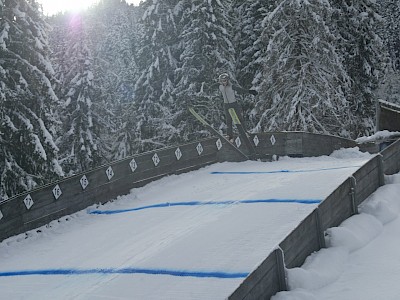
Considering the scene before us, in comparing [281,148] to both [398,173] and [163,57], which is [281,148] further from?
[163,57]

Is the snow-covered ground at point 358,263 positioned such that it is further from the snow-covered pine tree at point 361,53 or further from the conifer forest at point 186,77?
the snow-covered pine tree at point 361,53

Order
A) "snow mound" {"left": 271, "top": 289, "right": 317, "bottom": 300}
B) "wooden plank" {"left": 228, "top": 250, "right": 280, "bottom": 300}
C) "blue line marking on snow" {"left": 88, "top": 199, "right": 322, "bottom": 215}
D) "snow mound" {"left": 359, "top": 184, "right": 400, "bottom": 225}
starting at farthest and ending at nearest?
"blue line marking on snow" {"left": 88, "top": 199, "right": 322, "bottom": 215} < "snow mound" {"left": 359, "top": 184, "right": 400, "bottom": 225} < "snow mound" {"left": 271, "top": 289, "right": 317, "bottom": 300} < "wooden plank" {"left": 228, "top": 250, "right": 280, "bottom": 300}

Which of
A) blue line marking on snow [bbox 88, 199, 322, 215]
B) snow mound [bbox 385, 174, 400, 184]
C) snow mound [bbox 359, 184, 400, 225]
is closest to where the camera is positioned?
snow mound [bbox 359, 184, 400, 225]

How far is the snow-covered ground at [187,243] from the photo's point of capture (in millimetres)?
6473

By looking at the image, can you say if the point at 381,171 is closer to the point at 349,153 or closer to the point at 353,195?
the point at 353,195

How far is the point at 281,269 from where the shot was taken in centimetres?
588

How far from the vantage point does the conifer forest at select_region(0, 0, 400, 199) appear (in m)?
16.5

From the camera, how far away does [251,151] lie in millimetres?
16125

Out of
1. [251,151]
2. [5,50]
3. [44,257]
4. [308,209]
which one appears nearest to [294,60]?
[251,151]

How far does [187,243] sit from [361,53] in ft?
69.7

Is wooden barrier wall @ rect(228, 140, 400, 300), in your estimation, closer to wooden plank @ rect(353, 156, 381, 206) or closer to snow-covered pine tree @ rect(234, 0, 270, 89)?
wooden plank @ rect(353, 156, 381, 206)

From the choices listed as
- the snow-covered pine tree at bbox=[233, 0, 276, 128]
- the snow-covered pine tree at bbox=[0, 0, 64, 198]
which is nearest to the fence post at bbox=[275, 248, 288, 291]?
the snow-covered pine tree at bbox=[0, 0, 64, 198]

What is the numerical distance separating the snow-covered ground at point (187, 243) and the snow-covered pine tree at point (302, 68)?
9534mm

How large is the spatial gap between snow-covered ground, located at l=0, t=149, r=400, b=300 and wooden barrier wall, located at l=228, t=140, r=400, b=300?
0.63 ft
